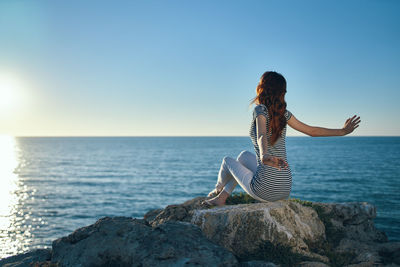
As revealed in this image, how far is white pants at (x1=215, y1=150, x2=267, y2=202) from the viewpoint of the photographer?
620cm

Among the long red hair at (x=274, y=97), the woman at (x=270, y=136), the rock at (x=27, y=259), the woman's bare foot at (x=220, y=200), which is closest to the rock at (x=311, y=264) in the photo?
the woman at (x=270, y=136)

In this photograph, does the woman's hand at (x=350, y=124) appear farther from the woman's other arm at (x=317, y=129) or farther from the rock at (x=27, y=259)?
the rock at (x=27, y=259)

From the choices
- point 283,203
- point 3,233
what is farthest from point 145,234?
point 3,233

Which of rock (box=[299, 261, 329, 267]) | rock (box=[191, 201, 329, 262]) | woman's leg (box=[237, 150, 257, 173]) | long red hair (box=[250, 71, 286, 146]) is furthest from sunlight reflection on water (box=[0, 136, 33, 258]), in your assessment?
long red hair (box=[250, 71, 286, 146])

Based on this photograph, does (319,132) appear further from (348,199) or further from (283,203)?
(348,199)

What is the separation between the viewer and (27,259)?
6.59m

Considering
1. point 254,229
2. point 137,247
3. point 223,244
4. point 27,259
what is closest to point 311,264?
point 254,229

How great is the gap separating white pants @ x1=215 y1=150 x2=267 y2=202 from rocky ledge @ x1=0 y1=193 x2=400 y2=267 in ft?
1.63

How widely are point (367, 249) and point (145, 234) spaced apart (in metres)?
4.77

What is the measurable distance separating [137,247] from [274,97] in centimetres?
359

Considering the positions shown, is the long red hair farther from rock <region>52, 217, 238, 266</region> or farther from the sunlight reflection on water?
the sunlight reflection on water

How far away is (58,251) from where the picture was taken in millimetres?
5730

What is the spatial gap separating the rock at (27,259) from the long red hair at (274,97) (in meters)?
5.39

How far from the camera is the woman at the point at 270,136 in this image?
18.4ft
